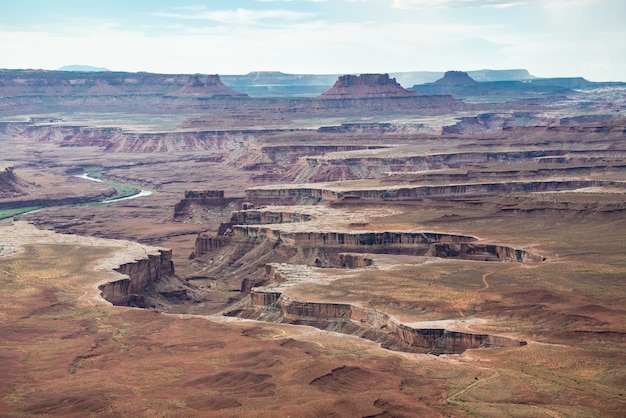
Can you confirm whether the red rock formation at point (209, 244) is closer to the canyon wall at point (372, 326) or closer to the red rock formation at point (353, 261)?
the red rock formation at point (353, 261)

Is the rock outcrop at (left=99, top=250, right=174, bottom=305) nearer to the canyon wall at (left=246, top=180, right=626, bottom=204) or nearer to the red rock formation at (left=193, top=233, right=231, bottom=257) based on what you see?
the red rock formation at (left=193, top=233, right=231, bottom=257)

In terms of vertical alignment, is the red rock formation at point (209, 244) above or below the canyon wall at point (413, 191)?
below

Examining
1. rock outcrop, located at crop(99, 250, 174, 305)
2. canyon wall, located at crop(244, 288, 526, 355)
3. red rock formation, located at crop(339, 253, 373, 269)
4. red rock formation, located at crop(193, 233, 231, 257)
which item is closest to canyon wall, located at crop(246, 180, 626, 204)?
red rock formation, located at crop(193, 233, 231, 257)

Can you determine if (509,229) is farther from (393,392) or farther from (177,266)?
(393,392)

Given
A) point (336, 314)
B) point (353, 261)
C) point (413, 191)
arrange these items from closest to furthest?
point (336, 314) → point (353, 261) → point (413, 191)

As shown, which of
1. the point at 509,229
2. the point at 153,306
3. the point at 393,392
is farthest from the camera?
the point at 509,229

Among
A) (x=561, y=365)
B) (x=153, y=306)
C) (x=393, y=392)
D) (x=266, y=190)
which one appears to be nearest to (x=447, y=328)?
(x=561, y=365)

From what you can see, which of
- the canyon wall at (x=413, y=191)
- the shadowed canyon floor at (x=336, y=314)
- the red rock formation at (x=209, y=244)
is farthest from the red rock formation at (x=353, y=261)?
the canyon wall at (x=413, y=191)

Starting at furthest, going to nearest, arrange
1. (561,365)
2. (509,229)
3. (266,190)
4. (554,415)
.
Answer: (266,190)
(509,229)
(561,365)
(554,415)

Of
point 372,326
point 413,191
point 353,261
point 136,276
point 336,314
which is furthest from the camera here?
point 413,191

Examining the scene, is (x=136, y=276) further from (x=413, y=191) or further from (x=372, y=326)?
(x=413, y=191)

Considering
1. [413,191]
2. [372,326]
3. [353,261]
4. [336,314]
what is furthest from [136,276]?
[413,191]
